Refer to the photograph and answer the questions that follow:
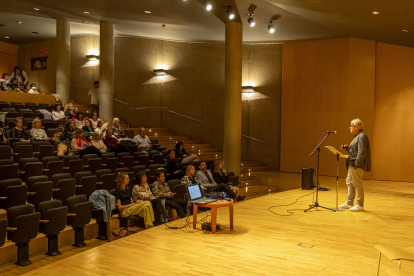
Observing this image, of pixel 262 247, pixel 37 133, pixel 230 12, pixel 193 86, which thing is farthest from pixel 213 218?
pixel 193 86

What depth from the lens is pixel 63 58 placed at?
11.5 metres

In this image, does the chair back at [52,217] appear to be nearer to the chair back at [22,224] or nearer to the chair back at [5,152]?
the chair back at [22,224]

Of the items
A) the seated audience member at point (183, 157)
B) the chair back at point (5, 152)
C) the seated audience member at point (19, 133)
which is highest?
the seated audience member at point (19, 133)

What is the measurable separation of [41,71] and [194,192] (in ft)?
37.0

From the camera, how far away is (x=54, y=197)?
17.9 ft

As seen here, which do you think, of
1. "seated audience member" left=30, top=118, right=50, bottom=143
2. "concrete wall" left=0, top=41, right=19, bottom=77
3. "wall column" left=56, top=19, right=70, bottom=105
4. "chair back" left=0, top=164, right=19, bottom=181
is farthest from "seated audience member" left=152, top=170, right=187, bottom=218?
"concrete wall" left=0, top=41, right=19, bottom=77

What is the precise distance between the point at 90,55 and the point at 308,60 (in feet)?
22.7

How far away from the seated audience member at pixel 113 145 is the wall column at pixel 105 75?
9.23 ft

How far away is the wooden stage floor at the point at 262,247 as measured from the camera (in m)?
3.64

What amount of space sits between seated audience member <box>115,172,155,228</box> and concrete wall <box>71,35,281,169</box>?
260 inches

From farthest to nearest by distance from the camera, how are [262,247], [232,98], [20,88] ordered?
[20,88] < [232,98] < [262,247]

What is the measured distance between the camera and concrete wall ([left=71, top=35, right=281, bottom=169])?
11.5m

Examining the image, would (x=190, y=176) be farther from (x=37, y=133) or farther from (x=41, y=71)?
(x=41, y=71)

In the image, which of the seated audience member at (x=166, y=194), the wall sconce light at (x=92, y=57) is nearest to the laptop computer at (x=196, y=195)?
the seated audience member at (x=166, y=194)
